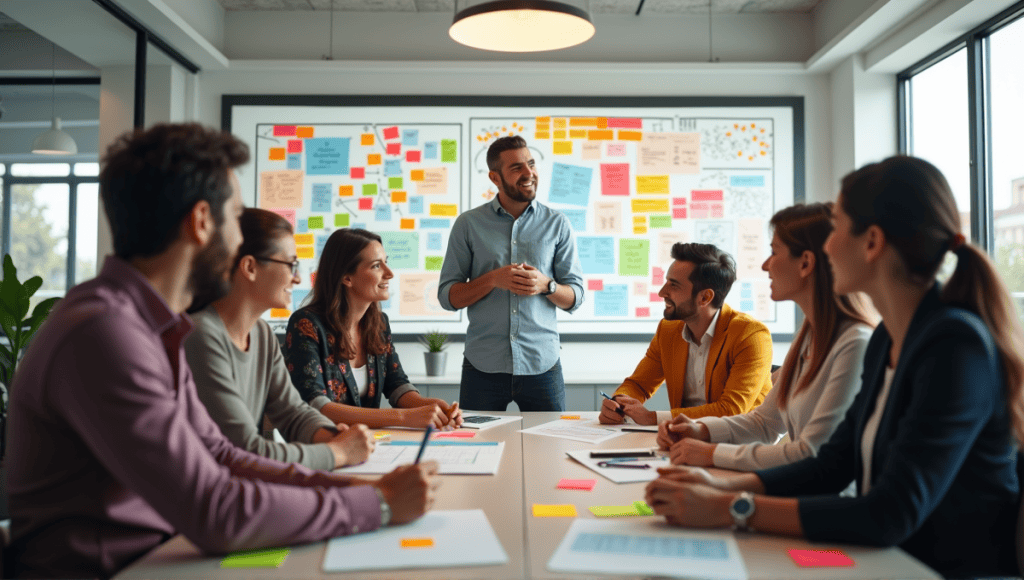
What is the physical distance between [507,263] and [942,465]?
7.10ft

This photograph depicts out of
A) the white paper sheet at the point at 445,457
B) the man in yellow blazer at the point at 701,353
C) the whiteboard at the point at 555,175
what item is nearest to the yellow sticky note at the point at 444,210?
the whiteboard at the point at 555,175

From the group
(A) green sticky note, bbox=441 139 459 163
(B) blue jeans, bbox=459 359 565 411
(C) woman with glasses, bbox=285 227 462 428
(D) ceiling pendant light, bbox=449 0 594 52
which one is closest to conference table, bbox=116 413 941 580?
(C) woman with glasses, bbox=285 227 462 428

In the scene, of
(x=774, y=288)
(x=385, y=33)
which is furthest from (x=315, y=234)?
(x=774, y=288)

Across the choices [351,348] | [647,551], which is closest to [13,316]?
[351,348]

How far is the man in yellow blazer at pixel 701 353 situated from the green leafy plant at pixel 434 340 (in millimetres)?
1643

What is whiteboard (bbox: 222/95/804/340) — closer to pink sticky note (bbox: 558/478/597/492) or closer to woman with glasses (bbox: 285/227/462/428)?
woman with glasses (bbox: 285/227/462/428)

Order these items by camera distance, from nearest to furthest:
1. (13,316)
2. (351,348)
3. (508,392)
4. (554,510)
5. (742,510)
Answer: (742,510), (554,510), (351,348), (508,392), (13,316)

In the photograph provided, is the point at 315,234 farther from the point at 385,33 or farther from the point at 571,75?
the point at 571,75

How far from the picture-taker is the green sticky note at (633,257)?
441cm

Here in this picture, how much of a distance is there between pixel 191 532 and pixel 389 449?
2.84 ft

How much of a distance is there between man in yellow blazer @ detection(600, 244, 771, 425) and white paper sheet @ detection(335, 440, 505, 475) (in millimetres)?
623

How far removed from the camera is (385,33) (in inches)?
175

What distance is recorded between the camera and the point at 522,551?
109 centimetres

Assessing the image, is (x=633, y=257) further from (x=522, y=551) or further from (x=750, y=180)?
(x=522, y=551)
